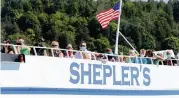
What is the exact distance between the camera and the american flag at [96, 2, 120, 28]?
16.8 meters

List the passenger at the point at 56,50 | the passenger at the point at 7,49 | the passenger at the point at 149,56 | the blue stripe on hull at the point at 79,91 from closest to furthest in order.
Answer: the blue stripe on hull at the point at 79,91 → the passenger at the point at 7,49 → the passenger at the point at 56,50 → the passenger at the point at 149,56

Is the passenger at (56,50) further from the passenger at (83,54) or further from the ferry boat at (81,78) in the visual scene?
the passenger at (83,54)

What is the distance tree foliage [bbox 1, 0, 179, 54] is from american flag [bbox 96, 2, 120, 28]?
78.3m

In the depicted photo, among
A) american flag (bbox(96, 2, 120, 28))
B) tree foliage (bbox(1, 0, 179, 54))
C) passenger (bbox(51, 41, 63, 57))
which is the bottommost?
tree foliage (bbox(1, 0, 179, 54))

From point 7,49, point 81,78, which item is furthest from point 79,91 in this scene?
point 7,49

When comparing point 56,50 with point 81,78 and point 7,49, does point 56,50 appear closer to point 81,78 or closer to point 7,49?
point 81,78

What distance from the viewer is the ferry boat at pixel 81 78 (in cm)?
1141

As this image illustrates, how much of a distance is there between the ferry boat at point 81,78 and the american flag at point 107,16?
85.7 inches

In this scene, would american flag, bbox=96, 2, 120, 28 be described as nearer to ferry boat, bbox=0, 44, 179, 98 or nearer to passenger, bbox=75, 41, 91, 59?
ferry boat, bbox=0, 44, 179, 98

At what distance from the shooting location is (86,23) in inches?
4779

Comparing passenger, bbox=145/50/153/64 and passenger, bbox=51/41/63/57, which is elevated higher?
passenger, bbox=51/41/63/57

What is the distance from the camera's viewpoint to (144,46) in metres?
107

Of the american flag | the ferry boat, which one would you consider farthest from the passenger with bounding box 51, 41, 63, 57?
the american flag

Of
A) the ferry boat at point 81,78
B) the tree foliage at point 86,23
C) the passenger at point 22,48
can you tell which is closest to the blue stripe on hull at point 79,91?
the ferry boat at point 81,78
